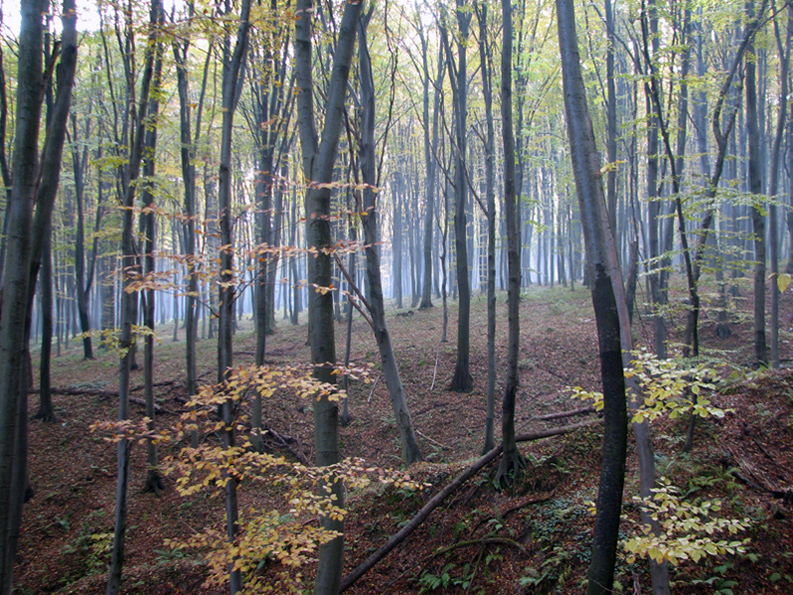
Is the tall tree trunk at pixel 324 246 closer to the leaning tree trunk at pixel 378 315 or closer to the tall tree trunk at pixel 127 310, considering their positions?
the tall tree trunk at pixel 127 310

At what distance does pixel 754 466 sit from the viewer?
15.3 feet

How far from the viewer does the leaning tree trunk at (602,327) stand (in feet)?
9.58

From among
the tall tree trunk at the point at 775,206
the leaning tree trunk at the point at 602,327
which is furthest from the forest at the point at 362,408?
the tall tree trunk at the point at 775,206

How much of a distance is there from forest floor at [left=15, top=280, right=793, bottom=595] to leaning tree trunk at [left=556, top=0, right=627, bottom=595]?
1.16 metres

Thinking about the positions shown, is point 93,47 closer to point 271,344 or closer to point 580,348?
point 271,344

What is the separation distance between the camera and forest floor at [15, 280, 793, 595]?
419 centimetres

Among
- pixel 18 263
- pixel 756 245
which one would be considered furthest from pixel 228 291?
pixel 756 245

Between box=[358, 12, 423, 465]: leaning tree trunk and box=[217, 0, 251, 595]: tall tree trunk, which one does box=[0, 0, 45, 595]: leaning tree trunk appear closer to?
box=[217, 0, 251, 595]: tall tree trunk

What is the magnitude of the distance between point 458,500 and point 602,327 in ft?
12.6

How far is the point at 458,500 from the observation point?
5.85 metres

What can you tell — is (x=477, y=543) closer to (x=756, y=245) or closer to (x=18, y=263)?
(x=18, y=263)

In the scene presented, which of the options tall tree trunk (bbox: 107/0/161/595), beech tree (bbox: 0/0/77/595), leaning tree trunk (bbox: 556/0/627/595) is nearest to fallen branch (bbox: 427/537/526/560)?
leaning tree trunk (bbox: 556/0/627/595)

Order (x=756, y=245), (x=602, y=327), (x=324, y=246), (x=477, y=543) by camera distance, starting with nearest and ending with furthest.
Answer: (x=602, y=327)
(x=324, y=246)
(x=477, y=543)
(x=756, y=245)

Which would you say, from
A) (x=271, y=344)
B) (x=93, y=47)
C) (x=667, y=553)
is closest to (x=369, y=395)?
(x=271, y=344)
